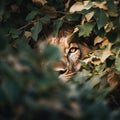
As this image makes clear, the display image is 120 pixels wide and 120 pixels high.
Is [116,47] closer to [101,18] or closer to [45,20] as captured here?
[101,18]

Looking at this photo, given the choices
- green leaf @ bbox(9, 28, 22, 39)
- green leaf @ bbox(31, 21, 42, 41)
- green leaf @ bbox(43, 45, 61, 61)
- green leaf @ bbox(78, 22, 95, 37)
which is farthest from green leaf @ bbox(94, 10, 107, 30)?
green leaf @ bbox(43, 45, 61, 61)

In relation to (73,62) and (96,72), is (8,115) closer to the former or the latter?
(96,72)

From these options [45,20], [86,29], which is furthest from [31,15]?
[86,29]

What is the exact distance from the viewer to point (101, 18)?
278 centimetres

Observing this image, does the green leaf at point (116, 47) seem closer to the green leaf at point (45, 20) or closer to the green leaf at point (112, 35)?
the green leaf at point (112, 35)

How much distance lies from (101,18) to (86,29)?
0.25 metres

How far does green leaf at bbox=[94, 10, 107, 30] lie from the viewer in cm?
278

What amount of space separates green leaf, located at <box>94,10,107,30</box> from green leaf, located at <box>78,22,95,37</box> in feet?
0.65

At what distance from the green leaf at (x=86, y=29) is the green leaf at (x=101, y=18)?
197 mm

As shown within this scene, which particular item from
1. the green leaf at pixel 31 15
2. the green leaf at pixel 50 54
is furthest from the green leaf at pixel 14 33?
the green leaf at pixel 50 54

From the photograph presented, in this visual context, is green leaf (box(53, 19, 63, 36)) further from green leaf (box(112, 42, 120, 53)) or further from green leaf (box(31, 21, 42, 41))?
green leaf (box(112, 42, 120, 53))

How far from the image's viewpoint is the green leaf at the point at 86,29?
299 centimetres

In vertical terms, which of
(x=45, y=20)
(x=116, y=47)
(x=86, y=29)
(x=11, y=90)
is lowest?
(x=116, y=47)

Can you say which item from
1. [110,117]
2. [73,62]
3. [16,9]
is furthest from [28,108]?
[16,9]
